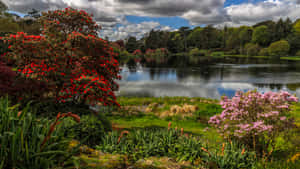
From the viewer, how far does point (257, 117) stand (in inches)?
229

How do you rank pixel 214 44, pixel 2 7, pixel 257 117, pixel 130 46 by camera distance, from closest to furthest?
pixel 257 117, pixel 2 7, pixel 130 46, pixel 214 44

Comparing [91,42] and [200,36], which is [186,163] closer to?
[91,42]

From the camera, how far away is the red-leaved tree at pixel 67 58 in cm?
726

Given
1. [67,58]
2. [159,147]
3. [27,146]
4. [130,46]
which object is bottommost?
[159,147]

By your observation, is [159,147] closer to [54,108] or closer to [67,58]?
[54,108]

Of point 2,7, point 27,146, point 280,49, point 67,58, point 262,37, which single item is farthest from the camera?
point 262,37

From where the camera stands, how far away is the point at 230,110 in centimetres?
638

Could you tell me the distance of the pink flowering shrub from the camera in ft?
18.5

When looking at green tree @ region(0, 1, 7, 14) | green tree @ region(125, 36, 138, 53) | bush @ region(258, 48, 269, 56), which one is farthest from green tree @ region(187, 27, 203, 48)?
green tree @ region(0, 1, 7, 14)

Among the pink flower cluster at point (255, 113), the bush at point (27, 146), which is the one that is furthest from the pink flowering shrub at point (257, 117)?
the bush at point (27, 146)

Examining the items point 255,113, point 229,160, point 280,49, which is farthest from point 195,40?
point 229,160

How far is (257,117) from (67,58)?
25.4 feet

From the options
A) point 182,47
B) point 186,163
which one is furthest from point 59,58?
point 182,47

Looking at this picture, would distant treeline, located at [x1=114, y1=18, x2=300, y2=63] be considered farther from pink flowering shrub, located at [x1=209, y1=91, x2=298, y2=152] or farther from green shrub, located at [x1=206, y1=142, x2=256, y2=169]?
green shrub, located at [x1=206, y1=142, x2=256, y2=169]
